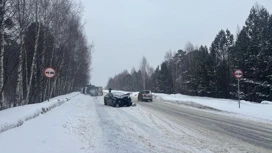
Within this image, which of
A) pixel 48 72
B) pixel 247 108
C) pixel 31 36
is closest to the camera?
pixel 48 72

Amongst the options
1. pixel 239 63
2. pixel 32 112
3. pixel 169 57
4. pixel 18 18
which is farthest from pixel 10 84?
pixel 169 57

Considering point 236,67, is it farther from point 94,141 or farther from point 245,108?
point 94,141

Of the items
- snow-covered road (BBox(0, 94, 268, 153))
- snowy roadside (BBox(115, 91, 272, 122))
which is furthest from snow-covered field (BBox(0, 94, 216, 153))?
snowy roadside (BBox(115, 91, 272, 122))

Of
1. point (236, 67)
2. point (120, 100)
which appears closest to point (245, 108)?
point (120, 100)

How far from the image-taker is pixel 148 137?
1116 cm

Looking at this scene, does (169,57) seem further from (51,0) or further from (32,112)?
(32,112)

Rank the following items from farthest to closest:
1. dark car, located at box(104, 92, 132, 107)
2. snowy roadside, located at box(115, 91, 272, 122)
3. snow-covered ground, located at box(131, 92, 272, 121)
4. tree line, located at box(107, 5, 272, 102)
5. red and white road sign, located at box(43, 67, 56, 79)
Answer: tree line, located at box(107, 5, 272, 102)
dark car, located at box(104, 92, 132, 107)
red and white road sign, located at box(43, 67, 56, 79)
snow-covered ground, located at box(131, 92, 272, 121)
snowy roadside, located at box(115, 91, 272, 122)

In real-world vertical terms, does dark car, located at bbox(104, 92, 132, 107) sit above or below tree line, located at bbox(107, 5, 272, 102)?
below

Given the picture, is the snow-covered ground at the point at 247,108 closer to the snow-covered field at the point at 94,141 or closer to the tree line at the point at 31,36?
the snow-covered field at the point at 94,141

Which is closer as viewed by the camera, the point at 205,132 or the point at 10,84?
the point at 205,132

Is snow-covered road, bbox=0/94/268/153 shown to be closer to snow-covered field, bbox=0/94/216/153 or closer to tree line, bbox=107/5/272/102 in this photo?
snow-covered field, bbox=0/94/216/153

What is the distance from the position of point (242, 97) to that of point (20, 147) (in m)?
51.9

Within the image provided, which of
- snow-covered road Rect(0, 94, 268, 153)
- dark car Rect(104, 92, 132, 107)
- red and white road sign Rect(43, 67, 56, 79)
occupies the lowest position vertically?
snow-covered road Rect(0, 94, 268, 153)

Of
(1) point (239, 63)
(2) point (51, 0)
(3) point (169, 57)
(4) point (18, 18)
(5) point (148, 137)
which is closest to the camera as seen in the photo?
(5) point (148, 137)
